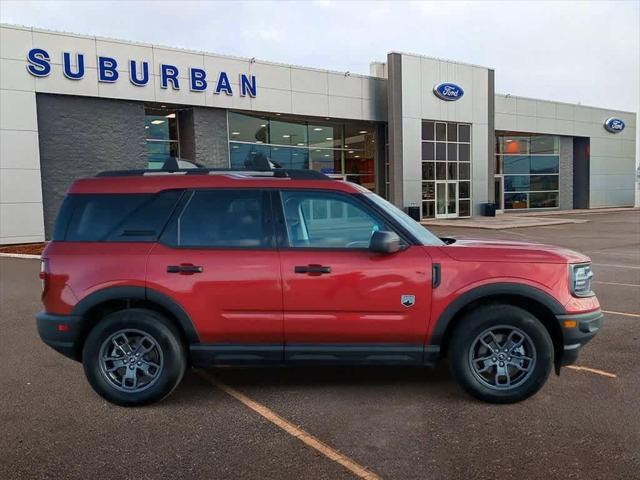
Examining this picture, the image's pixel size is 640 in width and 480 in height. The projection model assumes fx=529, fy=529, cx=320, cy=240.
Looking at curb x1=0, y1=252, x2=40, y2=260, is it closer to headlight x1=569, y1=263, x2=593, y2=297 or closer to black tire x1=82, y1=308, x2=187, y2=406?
black tire x1=82, y1=308, x2=187, y2=406

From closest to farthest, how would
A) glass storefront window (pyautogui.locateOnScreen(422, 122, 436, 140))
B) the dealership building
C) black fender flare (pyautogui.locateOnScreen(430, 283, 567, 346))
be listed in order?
black fender flare (pyautogui.locateOnScreen(430, 283, 567, 346)) → the dealership building → glass storefront window (pyautogui.locateOnScreen(422, 122, 436, 140))

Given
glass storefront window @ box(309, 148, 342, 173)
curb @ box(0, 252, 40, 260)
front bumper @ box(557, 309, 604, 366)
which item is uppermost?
glass storefront window @ box(309, 148, 342, 173)

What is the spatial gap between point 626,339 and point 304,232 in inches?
165

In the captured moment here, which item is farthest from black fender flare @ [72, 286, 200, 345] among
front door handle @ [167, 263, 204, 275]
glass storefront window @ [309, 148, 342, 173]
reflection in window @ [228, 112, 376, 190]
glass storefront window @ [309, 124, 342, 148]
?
glass storefront window @ [309, 124, 342, 148]

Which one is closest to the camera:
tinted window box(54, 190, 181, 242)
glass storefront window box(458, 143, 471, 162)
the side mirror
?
the side mirror

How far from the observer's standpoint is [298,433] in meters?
3.77

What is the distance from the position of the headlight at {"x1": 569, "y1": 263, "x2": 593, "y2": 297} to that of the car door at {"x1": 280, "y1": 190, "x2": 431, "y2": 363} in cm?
117

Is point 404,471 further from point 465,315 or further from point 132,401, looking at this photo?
point 132,401

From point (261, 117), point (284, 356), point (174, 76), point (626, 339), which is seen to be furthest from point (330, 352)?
point (261, 117)

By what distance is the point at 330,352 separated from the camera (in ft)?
13.8

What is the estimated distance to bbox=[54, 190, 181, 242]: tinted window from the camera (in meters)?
4.38

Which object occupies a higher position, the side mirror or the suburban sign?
the suburban sign

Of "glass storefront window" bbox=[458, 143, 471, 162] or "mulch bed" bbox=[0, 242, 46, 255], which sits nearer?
"mulch bed" bbox=[0, 242, 46, 255]

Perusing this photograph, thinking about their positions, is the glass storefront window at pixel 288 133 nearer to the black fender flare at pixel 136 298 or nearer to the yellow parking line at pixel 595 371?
the yellow parking line at pixel 595 371
